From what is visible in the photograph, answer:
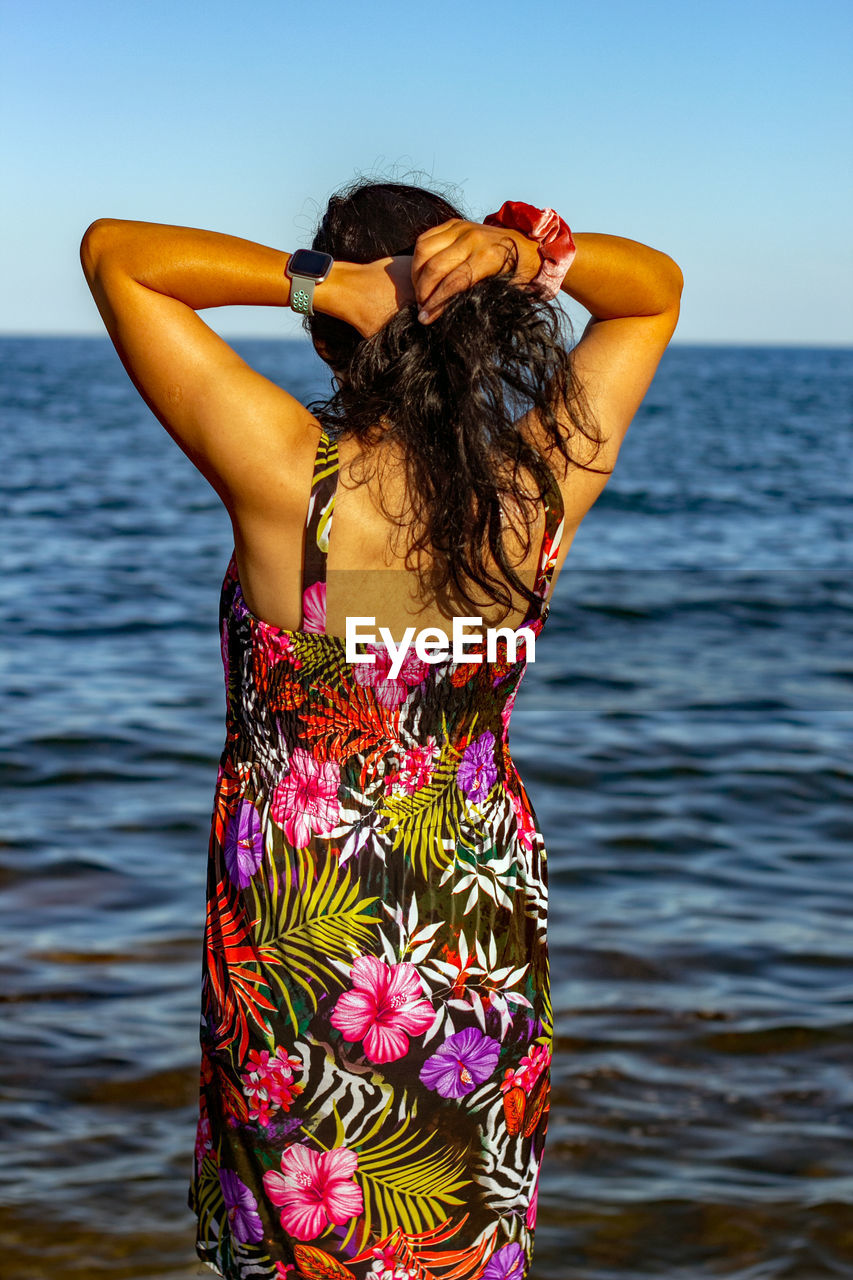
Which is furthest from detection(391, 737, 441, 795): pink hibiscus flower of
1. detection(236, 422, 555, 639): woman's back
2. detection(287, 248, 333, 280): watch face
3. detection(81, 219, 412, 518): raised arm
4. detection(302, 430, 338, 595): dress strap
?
detection(287, 248, 333, 280): watch face

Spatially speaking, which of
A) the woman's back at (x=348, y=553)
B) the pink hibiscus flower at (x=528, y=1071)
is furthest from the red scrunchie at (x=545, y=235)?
the pink hibiscus flower at (x=528, y=1071)

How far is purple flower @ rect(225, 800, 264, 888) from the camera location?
1.64m

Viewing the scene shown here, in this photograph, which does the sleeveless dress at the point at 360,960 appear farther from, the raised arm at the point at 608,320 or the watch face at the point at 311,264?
the watch face at the point at 311,264

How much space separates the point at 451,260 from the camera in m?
1.49

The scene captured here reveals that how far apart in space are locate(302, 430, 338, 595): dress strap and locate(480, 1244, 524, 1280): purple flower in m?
0.94

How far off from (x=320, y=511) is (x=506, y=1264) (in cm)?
104

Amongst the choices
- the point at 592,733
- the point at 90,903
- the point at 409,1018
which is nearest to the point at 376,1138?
the point at 409,1018

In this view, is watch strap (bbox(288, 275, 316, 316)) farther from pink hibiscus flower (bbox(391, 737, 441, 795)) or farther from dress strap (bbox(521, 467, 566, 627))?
pink hibiscus flower (bbox(391, 737, 441, 795))

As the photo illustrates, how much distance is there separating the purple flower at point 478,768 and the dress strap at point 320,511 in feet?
1.04

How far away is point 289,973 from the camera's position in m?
1.63

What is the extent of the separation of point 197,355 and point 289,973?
755mm

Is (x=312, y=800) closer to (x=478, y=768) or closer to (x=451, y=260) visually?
(x=478, y=768)

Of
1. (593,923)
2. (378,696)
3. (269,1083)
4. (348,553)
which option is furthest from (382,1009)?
(593,923)

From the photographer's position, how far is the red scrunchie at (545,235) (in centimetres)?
164
